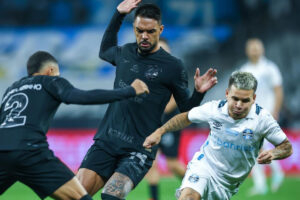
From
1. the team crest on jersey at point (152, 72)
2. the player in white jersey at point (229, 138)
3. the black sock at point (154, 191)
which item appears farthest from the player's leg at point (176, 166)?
the team crest on jersey at point (152, 72)

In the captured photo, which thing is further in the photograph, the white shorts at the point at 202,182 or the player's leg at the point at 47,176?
the white shorts at the point at 202,182

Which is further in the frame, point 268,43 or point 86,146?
point 268,43

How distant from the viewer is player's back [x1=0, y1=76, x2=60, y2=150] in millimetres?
4574

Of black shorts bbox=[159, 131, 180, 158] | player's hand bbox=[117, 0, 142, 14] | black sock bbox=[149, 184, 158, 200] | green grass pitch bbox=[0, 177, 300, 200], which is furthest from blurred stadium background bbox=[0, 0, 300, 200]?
player's hand bbox=[117, 0, 142, 14]

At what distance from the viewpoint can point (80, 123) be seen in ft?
44.1

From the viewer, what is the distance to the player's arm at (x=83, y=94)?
4.55m

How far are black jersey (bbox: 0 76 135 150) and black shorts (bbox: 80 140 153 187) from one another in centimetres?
71

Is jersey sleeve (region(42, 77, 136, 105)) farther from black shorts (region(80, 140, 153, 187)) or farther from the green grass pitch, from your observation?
the green grass pitch

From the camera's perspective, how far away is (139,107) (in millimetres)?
5281

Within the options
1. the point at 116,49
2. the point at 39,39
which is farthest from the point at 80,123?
the point at 116,49

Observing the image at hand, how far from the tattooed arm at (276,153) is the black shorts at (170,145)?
10.7ft

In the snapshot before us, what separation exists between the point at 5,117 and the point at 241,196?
531 centimetres

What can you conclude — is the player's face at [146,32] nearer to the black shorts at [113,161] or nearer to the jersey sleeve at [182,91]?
the jersey sleeve at [182,91]

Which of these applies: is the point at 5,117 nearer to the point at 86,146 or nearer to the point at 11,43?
the point at 86,146
